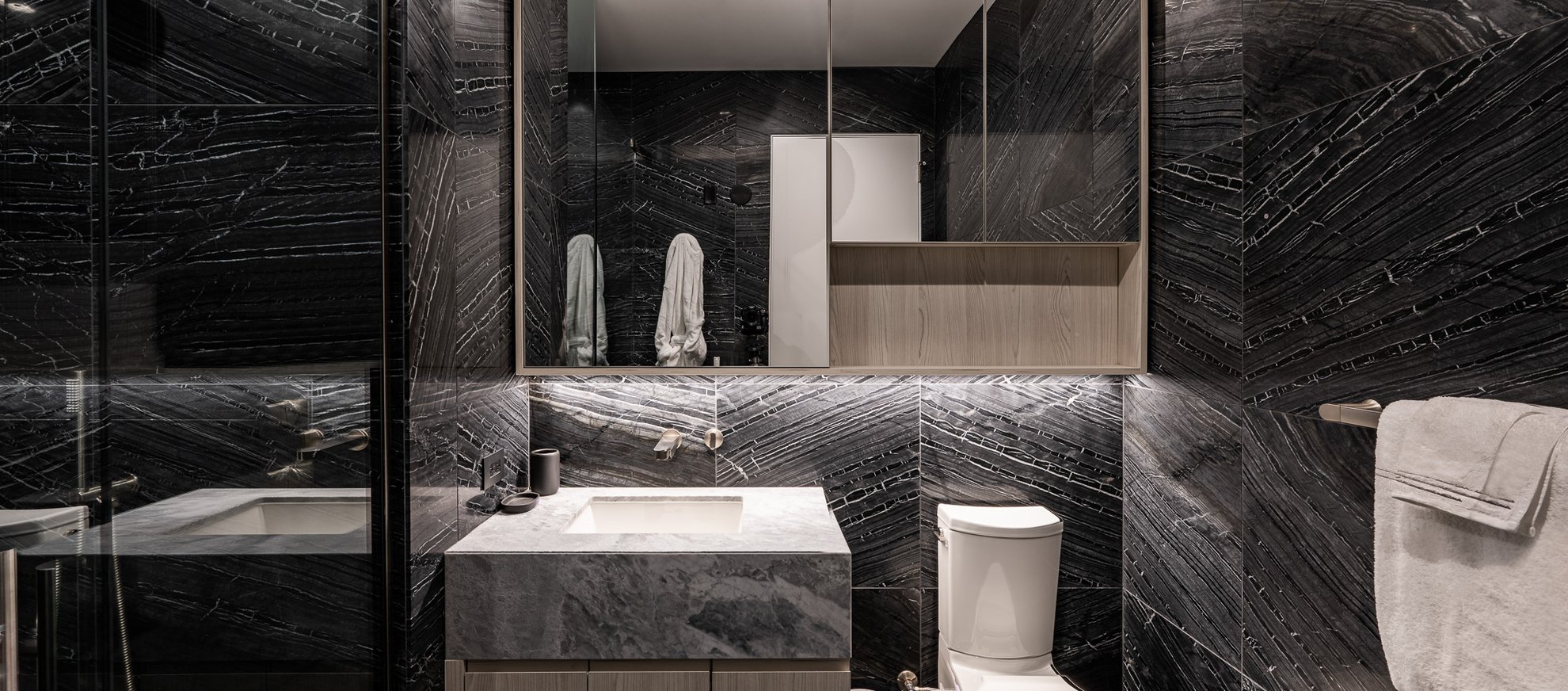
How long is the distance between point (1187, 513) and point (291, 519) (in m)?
1.84

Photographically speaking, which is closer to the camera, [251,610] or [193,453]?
[193,453]

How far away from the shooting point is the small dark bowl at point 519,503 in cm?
177

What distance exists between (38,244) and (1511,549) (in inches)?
67.8

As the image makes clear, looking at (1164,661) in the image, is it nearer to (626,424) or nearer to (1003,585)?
(1003,585)

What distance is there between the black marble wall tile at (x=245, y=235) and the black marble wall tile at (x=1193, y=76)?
172 centimetres

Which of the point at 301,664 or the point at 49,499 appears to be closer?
the point at 49,499

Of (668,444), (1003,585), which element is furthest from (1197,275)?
(668,444)

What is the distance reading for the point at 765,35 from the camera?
195 cm

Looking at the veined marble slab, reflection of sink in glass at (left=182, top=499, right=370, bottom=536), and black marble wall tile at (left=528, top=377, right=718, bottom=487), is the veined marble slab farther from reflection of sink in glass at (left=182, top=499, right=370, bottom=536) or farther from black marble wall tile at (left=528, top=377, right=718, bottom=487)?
black marble wall tile at (left=528, top=377, right=718, bottom=487)

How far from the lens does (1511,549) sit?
859 millimetres

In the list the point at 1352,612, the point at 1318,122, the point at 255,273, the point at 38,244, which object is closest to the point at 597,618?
the point at 255,273

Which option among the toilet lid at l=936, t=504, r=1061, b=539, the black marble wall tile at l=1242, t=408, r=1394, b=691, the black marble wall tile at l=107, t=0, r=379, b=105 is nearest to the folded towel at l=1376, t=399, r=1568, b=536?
the black marble wall tile at l=1242, t=408, r=1394, b=691

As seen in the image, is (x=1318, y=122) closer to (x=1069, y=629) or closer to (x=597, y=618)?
(x=1069, y=629)

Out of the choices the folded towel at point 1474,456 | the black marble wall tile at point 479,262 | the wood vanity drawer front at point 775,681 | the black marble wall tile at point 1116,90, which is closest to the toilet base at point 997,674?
the wood vanity drawer front at point 775,681
